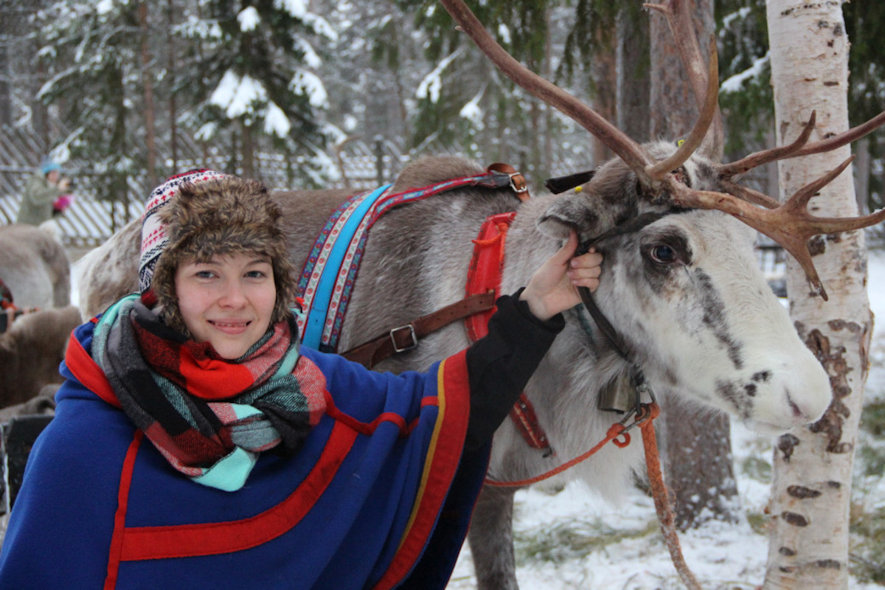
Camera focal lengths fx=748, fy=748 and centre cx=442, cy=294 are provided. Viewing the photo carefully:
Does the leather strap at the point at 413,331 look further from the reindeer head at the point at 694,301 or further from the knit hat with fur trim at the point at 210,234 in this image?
the knit hat with fur trim at the point at 210,234

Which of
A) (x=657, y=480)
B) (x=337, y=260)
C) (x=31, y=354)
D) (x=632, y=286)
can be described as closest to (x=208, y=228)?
(x=337, y=260)

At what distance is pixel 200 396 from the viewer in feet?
5.44

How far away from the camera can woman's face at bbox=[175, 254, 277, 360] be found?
1.73 metres

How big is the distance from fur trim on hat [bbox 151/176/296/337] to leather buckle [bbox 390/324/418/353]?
0.76 meters

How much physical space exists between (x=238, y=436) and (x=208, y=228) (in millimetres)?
485

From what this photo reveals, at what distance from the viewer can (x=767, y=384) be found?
6.18 ft

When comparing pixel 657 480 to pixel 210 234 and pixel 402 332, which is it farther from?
pixel 210 234

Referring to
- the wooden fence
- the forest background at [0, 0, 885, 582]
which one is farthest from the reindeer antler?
the wooden fence

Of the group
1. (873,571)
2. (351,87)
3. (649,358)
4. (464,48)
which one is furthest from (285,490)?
(351,87)

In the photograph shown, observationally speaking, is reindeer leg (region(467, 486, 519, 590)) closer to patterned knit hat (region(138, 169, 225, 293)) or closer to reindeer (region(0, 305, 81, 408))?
patterned knit hat (region(138, 169, 225, 293))

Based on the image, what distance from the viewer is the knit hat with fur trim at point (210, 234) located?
1729 millimetres

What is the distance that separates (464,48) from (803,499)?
393 inches

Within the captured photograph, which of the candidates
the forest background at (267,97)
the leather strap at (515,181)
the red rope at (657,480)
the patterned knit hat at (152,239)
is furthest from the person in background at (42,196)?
the red rope at (657,480)

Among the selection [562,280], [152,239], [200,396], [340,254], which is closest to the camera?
[200,396]
